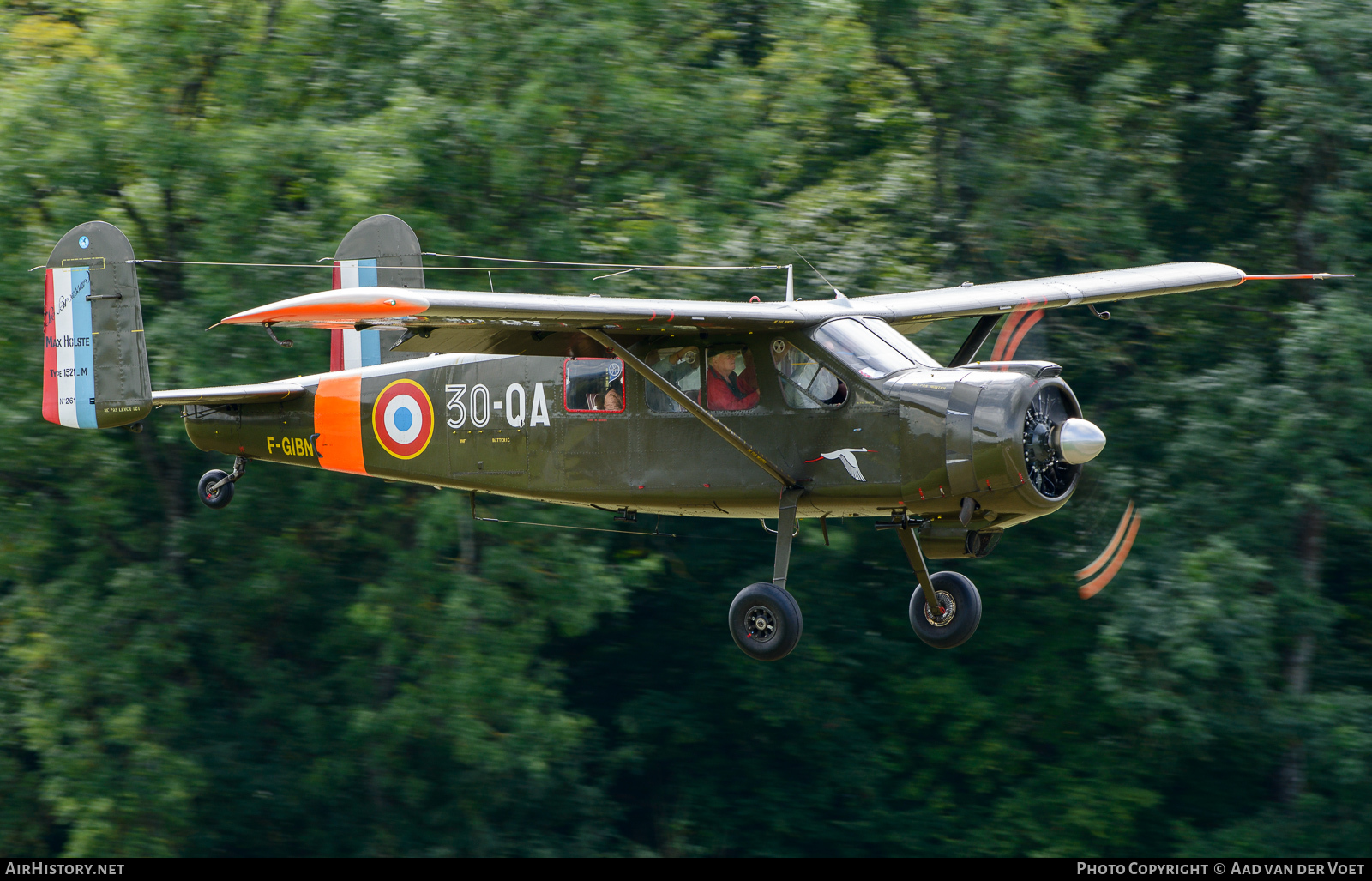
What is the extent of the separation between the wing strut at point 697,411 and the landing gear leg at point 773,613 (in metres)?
0.18

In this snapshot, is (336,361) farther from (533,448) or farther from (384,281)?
(533,448)

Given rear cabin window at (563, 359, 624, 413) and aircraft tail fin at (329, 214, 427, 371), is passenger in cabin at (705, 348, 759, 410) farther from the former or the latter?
aircraft tail fin at (329, 214, 427, 371)

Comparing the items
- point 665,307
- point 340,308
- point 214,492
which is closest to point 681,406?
point 665,307

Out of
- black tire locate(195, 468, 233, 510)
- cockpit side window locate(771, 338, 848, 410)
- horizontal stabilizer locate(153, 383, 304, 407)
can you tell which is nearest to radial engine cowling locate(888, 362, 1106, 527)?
cockpit side window locate(771, 338, 848, 410)

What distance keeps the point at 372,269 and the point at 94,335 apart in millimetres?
3106

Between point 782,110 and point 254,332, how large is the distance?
749 centimetres

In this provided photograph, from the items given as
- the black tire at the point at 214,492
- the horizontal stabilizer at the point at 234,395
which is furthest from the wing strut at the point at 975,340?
the black tire at the point at 214,492

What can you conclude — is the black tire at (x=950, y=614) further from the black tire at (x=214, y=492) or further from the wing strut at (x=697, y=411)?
the black tire at (x=214, y=492)

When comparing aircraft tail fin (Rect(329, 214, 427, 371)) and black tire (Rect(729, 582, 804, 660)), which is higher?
aircraft tail fin (Rect(329, 214, 427, 371))

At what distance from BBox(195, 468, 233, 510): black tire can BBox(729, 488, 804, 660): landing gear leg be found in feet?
18.6

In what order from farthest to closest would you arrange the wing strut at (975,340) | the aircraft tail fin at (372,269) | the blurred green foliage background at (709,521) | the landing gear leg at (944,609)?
the blurred green foliage background at (709,521)
the aircraft tail fin at (372,269)
the wing strut at (975,340)
the landing gear leg at (944,609)

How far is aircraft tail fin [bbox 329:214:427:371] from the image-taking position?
1458 centimetres

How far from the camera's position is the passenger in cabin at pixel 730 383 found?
10.5m

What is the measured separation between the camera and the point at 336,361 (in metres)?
14.8
